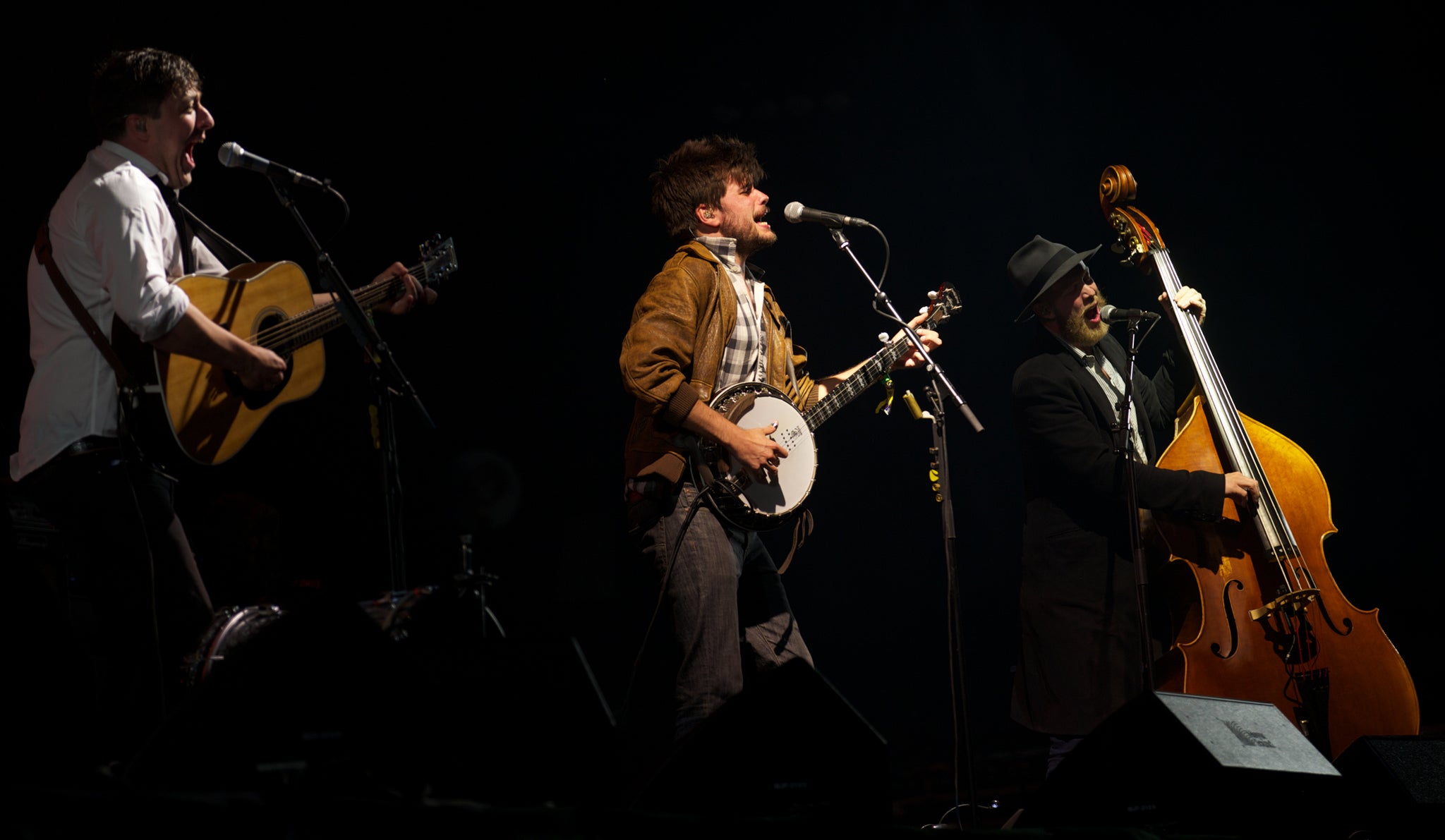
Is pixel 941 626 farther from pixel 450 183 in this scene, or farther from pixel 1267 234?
pixel 450 183

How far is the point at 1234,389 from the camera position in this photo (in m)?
5.71

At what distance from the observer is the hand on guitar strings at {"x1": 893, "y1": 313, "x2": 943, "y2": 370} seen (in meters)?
3.75

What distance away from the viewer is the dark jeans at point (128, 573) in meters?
2.36

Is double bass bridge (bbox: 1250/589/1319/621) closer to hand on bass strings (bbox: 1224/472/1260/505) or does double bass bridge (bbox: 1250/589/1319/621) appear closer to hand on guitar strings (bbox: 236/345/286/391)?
hand on bass strings (bbox: 1224/472/1260/505)

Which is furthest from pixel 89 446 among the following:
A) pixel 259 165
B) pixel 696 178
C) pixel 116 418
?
pixel 696 178

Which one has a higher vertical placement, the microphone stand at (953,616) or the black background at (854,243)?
the black background at (854,243)

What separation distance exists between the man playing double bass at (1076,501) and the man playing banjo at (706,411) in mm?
786

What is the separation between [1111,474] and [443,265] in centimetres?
236

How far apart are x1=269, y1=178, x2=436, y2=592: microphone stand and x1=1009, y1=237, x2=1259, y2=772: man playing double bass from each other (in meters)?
2.07

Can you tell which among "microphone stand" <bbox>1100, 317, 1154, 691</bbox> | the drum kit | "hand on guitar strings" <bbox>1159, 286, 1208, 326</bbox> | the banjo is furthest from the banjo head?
"hand on guitar strings" <bbox>1159, 286, 1208, 326</bbox>

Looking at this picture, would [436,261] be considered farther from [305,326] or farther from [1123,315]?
[1123,315]

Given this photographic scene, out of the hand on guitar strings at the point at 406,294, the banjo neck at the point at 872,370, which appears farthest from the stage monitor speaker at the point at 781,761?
the hand on guitar strings at the point at 406,294

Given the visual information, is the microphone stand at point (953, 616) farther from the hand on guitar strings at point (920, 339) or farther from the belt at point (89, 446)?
the belt at point (89, 446)

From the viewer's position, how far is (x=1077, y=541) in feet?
11.5
